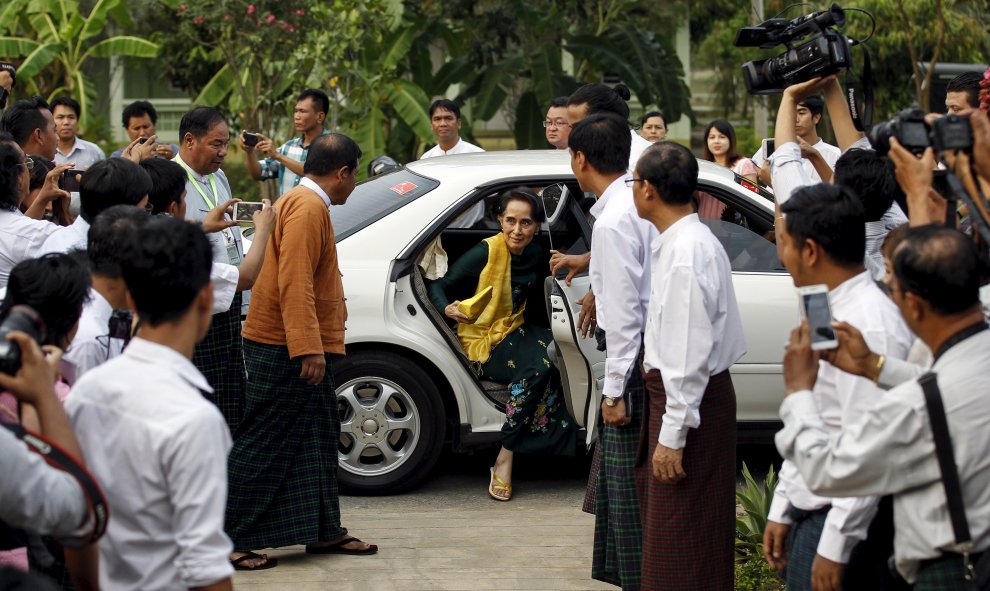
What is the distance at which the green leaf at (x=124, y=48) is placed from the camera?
17.6 metres

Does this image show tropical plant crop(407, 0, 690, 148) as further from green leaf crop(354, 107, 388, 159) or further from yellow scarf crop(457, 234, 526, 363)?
yellow scarf crop(457, 234, 526, 363)

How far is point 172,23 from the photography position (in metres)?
19.6

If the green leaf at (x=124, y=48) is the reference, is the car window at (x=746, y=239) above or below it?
below

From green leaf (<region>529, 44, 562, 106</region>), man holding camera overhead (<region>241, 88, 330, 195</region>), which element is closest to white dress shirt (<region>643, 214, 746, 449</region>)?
man holding camera overhead (<region>241, 88, 330, 195</region>)

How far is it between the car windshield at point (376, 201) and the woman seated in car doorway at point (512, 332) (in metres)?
0.46

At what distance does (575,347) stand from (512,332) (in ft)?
3.51

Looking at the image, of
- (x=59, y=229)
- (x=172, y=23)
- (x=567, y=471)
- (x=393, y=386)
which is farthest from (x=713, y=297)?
(x=172, y=23)

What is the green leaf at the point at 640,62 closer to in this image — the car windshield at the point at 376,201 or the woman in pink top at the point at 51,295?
the car windshield at the point at 376,201

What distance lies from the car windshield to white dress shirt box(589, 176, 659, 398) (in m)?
2.15

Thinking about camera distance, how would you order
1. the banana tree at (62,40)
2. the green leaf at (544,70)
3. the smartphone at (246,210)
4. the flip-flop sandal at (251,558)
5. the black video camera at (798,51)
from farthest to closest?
the banana tree at (62,40) → the green leaf at (544,70) → the flip-flop sandal at (251,558) → the smartphone at (246,210) → the black video camera at (798,51)

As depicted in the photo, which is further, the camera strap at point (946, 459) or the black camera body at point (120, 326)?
the black camera body at point (120, 326)

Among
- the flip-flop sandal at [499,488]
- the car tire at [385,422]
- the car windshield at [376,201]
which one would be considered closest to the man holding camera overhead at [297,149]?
the car windshield at [376,201]

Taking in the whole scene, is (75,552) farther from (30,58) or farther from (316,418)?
(30,58)

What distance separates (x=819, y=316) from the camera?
3033 mm
